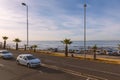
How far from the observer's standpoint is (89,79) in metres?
18.4

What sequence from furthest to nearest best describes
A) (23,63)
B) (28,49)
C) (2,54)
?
1. (28,49)
2. (2,54)
3. (23,63)

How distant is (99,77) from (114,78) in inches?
49.7

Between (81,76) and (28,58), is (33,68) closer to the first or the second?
(28,58)

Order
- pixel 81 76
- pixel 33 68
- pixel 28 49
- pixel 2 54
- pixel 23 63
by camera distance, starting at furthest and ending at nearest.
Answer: pixel 28 49
pixel 2 54
pixel 23 63
pixel 33 68
pixel 81 76

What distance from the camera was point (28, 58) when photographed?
2755 centimetres

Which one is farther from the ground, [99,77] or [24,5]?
[24,5]

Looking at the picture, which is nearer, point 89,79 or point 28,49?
point 89,79

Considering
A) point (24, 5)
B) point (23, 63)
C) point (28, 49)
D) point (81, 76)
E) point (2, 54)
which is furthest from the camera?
point (28, 49)

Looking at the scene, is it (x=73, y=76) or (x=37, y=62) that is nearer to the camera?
(x=73, y=76)

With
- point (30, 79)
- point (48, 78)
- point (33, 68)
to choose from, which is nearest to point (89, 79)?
point (48, 78)

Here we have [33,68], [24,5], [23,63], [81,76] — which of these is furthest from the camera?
[24,5]

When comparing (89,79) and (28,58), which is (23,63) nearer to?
(28,58)

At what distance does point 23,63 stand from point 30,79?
30.7ft

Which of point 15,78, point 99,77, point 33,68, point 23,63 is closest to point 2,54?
point 23,63
